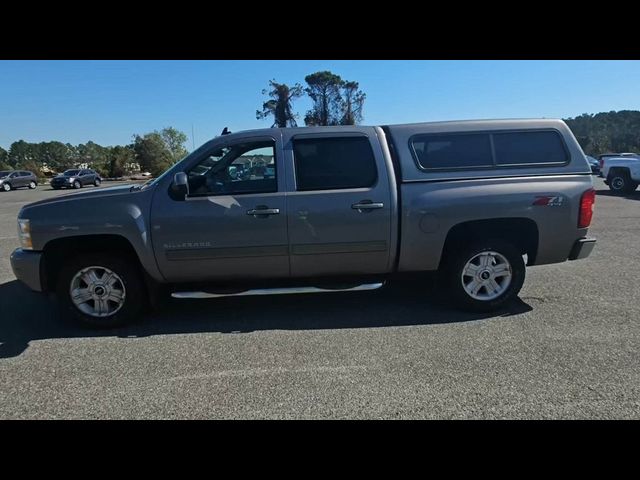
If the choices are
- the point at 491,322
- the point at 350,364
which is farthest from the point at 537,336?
the point at 350,364

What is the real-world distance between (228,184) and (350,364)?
2.19 m

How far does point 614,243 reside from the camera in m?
7.38

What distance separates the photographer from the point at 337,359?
3.35m

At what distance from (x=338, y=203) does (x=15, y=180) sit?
1537 inches

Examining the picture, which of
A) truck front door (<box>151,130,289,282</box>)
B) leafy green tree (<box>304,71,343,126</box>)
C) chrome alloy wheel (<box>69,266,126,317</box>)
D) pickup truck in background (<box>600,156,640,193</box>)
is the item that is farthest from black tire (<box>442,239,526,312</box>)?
leafy green tree (<box>304,71,343,126</box>)

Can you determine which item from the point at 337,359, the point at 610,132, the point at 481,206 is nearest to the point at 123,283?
the point at 337,359

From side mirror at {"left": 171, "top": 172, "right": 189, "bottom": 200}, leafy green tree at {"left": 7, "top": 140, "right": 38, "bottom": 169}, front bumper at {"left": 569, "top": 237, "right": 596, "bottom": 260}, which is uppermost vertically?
leafy green tree at {"left": 7, "top": 140, "right": 38, "bottom": 169}

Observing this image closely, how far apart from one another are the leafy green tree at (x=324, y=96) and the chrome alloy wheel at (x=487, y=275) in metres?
23.2

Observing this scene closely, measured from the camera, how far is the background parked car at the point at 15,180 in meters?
31.8

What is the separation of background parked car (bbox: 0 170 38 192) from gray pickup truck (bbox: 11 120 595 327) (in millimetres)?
36121

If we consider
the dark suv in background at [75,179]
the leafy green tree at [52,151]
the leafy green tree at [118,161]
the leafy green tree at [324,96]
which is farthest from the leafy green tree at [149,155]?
the leafy green tree at [52,151]

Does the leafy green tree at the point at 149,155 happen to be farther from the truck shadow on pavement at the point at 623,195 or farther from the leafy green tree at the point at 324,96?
the truck shadow on pavement at the point at 623,195

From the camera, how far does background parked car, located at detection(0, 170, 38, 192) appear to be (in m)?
31.8

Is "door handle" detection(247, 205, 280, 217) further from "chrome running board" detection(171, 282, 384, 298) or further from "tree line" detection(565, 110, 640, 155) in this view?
"tree line" detection(565, 110, 640, 155)
